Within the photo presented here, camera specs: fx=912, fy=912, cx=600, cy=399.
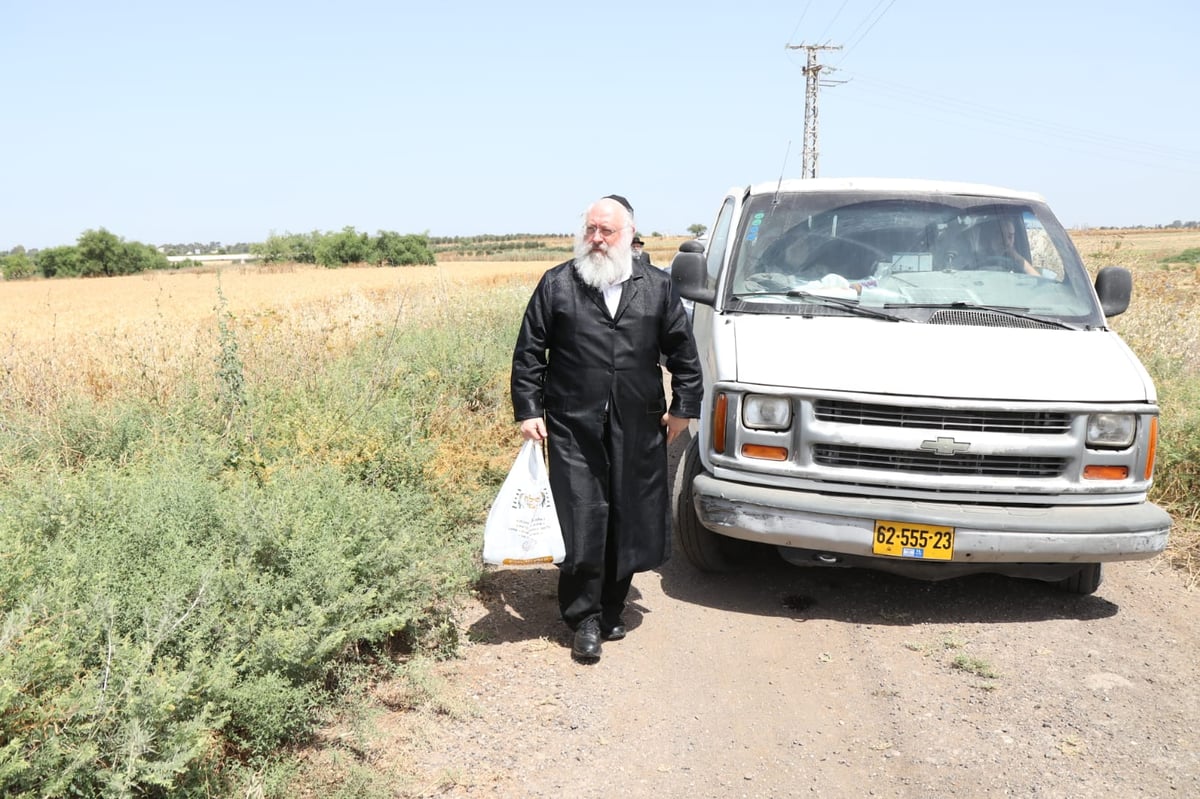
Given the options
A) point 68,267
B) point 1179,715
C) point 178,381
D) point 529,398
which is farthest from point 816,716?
point 68,267

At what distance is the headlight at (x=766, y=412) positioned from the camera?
4496 millimetres

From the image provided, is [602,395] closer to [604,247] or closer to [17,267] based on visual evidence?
[604,247]

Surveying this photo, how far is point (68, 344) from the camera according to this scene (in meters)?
8.94

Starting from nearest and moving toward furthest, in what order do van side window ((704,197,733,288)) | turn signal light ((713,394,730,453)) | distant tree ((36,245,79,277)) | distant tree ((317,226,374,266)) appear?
turn signal light ((713,394,730,453))
van side window ((704,197,733,288))
distant tree ((36,245,79,277))
distant tree ((317,226,374,266))

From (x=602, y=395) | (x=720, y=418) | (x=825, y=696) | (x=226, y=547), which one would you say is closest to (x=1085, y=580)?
(x=825, y=696)

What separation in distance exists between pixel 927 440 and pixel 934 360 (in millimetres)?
418

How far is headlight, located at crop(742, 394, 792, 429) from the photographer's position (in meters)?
4.50

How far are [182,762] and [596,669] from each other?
2104 mm

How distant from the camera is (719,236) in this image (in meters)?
6.84

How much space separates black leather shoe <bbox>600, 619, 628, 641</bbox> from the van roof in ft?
9.78

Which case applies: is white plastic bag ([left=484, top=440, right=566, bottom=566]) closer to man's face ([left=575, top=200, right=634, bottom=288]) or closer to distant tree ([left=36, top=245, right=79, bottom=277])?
man's face ([left=575, top=200, right=634, bottom=288])

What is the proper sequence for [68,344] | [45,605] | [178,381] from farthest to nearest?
[68,344]
[178,381]
[45,605]

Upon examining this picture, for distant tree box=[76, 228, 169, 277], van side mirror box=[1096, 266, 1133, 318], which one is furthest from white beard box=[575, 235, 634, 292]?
distant tree box=[76, 228, 169, 277]

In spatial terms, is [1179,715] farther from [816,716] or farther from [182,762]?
[182,762]
